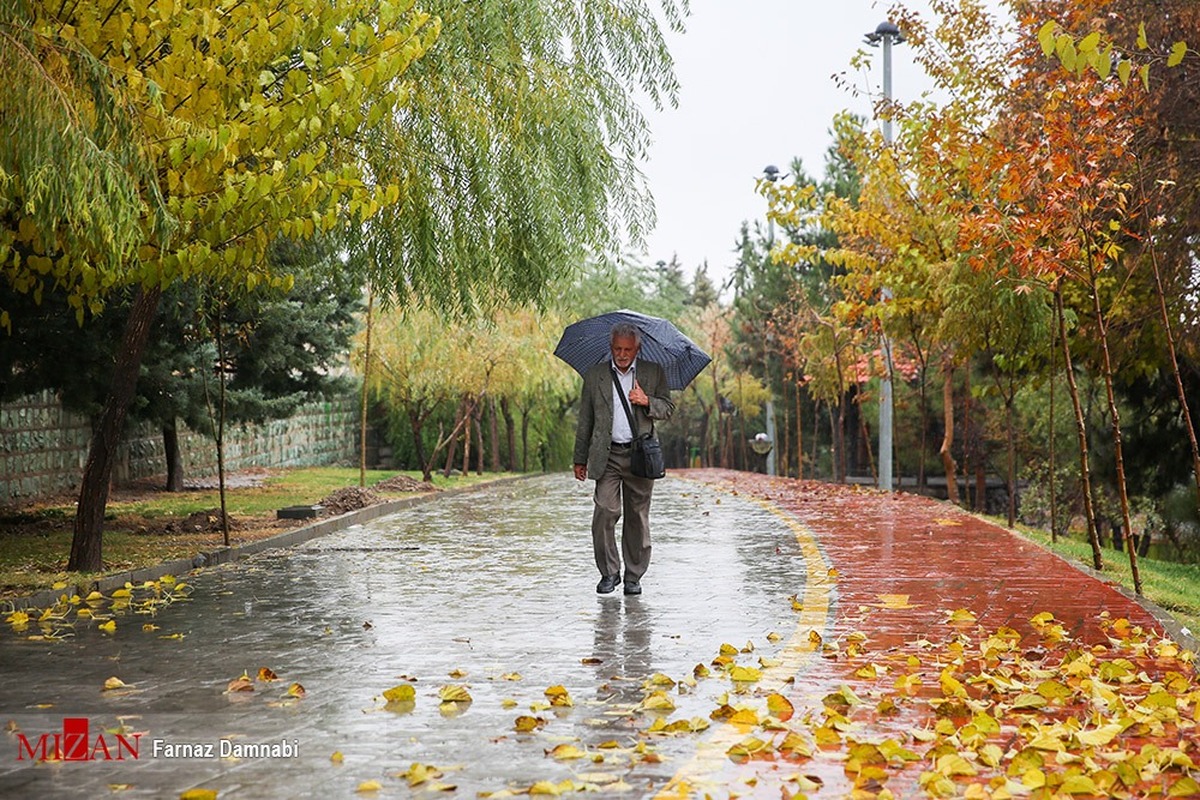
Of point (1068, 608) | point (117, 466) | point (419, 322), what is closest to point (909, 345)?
point (419, 322)

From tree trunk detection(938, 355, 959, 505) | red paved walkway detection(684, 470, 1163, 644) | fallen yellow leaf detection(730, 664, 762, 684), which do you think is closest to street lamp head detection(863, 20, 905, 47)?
tree trunk detection(938, 355, 959, 505)

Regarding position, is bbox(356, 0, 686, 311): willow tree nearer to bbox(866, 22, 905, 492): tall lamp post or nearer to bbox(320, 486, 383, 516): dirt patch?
bbox(320, 486, 383, 516): dirt patch

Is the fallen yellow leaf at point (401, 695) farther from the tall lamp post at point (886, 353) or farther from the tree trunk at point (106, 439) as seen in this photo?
the tall lamp post at point (886, 353)

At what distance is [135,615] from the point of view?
371 inches

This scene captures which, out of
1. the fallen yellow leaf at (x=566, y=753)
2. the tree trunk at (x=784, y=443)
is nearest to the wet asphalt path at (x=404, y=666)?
the fallen yellow leaf at (x=566, y=753)

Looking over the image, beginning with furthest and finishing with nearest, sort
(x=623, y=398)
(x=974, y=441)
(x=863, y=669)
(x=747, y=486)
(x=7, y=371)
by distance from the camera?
1. (x=974, y=441)
2. (x=747, y=486)
3. (x=7, y=371)
4. (x=623, y=398)
5. (x=863, y=669)

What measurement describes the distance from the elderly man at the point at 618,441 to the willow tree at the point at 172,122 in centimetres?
198

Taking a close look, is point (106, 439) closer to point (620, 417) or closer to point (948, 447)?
point (620, 417)

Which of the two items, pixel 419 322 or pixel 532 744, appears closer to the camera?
pixel 532 744

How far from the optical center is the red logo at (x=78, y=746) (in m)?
5.31

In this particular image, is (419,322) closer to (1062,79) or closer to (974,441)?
(974,441)

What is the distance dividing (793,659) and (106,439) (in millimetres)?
6915

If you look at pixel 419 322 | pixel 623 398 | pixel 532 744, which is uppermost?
pixel 419 322

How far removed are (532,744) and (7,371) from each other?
11.7 m
